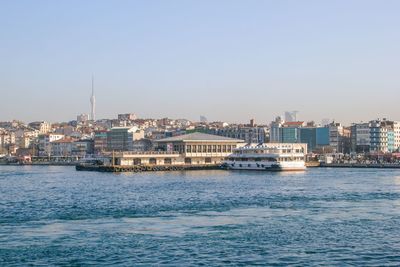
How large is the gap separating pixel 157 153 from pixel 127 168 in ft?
21.8

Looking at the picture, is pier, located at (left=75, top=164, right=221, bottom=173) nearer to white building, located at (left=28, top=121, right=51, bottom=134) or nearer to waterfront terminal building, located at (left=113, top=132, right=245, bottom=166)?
waterfront terminal building, located at (left=113, top=132, right=245, bottom=166)

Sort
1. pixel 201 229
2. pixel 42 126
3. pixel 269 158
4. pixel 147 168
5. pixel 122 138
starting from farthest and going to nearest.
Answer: pixel 42 126 < pixel 122 138 < pixel 147 168 < pixel 269 158 < pixel 201 229

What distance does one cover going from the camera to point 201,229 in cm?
2289

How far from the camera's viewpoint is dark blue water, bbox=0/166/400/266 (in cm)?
1828

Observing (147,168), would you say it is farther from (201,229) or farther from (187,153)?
(201,229)

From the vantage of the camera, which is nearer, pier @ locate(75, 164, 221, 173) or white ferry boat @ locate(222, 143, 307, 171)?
white ferry boat @ locate(222, 143, 307, 171)

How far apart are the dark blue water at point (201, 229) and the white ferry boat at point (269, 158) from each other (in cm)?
3135

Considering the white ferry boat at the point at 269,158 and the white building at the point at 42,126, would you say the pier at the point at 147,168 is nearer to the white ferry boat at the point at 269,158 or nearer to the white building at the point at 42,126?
the white ferry boat at the point at 269,158

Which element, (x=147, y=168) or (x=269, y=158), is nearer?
(x=269, y=158)

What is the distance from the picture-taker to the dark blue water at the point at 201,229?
1828 cm

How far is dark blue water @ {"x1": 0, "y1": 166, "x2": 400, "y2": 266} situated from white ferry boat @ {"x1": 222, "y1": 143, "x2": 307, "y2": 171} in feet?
103

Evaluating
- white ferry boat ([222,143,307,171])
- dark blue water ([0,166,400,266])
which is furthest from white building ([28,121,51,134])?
dark blue water ([0,166,400,266])

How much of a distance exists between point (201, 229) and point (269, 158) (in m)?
46.6

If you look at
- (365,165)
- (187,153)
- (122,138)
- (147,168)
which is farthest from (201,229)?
(122,138)
